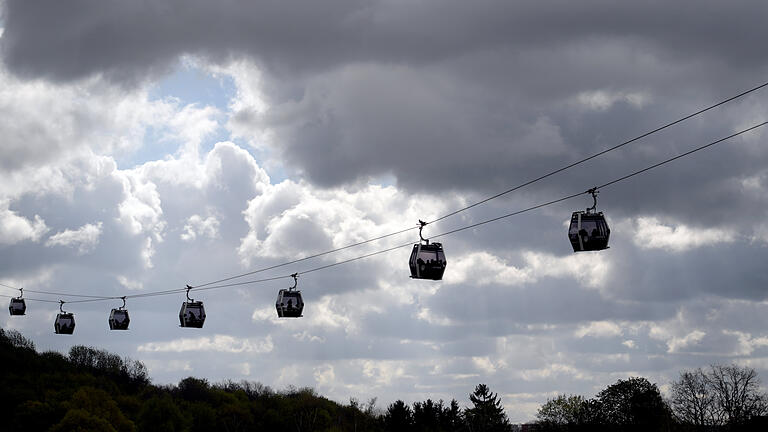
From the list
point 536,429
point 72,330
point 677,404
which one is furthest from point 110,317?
point 536,429

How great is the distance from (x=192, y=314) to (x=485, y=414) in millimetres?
126525

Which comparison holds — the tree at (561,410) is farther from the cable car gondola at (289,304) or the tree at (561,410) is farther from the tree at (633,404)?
the cable car gondola at (289,304)

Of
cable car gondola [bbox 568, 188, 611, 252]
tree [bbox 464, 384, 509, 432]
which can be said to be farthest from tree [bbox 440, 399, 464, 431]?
cable car gondola [bbox 568, 188, 611, 252]

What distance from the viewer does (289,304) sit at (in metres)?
44.0

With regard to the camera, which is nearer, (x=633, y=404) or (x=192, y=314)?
(x=192, y=314)

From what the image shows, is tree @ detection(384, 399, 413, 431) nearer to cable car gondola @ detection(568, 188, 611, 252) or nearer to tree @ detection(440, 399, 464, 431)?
tree @ detection(440, 399, 464, 431)

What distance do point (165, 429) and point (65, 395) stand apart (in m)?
16.3

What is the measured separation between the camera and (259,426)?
499ft

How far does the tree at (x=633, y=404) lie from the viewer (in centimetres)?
11444

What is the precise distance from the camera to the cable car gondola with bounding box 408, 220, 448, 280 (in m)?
33.0

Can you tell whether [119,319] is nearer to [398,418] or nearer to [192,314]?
[192,314]

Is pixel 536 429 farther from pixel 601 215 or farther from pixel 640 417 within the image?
pixel 601 215

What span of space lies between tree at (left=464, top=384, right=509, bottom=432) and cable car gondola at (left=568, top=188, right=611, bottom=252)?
123427 millimetres

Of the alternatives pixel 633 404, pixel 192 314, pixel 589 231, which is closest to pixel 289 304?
pixel 192 314
